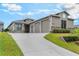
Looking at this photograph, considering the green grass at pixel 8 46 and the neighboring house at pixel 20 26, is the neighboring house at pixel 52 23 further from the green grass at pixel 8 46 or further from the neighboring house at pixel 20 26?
the green grass at pixel 8 46

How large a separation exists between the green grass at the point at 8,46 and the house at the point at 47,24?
12 cm

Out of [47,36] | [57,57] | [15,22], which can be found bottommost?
[57,57]

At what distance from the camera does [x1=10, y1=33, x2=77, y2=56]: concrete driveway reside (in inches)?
91.0

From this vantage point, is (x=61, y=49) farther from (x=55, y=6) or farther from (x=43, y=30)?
(x=55, y=6)

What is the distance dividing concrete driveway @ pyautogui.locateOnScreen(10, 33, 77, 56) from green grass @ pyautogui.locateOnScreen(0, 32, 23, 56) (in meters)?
0.05

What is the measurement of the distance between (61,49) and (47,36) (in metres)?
0.22

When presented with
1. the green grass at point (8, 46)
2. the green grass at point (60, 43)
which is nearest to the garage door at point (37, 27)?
the green grass at point (60, 43)

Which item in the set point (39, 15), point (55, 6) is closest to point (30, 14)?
point (39, 15)

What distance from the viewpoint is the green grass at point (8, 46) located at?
88.6 inches

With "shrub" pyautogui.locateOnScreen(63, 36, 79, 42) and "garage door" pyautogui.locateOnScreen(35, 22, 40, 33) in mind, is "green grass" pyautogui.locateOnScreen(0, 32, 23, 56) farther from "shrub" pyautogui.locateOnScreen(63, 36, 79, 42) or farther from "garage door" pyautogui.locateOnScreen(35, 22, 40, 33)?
"shrub" pyautogui.locateOnScreen(63, 36, 79, 42)

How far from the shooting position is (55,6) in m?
2.36

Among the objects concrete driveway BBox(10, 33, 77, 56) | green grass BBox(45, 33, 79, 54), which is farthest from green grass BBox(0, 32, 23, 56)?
green grass BBox(45, 33, 79, 54)

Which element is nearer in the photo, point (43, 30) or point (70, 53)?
point (70, 53)

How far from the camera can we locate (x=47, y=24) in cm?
246
